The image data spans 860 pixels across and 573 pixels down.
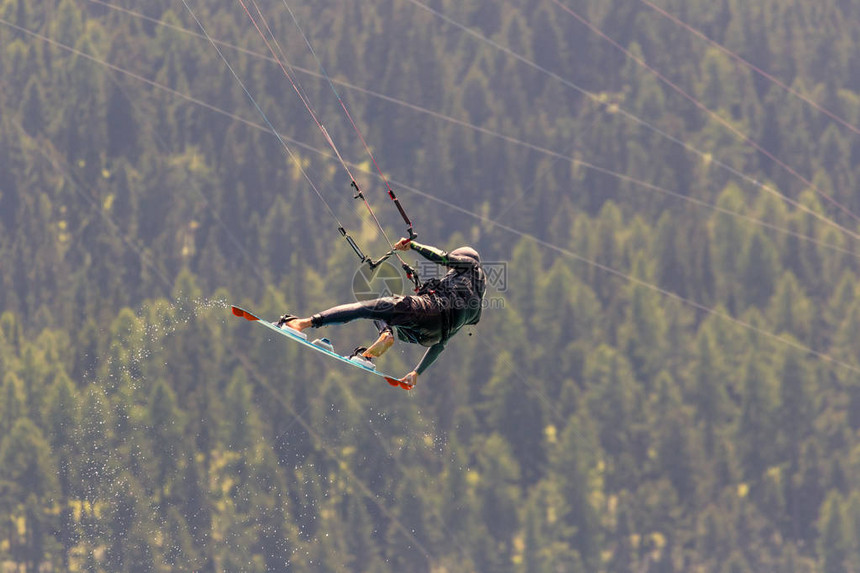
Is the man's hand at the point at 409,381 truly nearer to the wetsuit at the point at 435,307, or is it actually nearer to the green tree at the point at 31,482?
the wetsuit at the point at 435,307

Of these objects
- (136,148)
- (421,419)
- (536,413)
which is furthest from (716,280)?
(136,148)

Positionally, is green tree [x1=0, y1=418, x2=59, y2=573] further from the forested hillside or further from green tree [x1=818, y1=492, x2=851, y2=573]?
green tree [x1=818, y1=492, x2=851, y2=573]

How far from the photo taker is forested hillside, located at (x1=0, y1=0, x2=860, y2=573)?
250ft

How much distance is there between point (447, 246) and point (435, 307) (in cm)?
9429

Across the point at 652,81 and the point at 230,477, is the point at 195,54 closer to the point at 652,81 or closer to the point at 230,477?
the point at 652,81

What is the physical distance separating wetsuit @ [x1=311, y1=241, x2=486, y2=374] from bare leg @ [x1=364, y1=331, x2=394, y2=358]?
93mm

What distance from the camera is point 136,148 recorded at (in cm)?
11906

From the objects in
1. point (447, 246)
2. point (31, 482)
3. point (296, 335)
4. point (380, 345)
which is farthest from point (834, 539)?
point (296, 335)

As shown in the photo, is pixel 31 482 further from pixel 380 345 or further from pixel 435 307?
Result: pixel 435 307

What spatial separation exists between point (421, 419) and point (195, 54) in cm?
5914

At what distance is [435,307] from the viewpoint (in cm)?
1391

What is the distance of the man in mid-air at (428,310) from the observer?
1336 cm

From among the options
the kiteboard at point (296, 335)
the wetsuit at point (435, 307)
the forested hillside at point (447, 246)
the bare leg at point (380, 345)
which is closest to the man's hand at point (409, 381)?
the kiteboard at point (296, 335)

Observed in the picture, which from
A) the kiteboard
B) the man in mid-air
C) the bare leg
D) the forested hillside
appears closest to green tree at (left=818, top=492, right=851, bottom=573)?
the forested hillside
